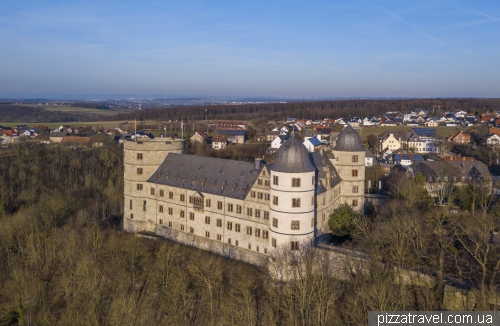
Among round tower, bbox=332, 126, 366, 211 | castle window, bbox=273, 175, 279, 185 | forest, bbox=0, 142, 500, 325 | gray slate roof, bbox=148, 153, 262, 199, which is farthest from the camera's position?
round tower, bbox=332, 126, 366, 211

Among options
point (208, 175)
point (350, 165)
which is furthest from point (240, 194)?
point (350, 165)

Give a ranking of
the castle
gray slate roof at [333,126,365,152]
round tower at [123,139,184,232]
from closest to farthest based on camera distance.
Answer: the castle, gray slate roof at [333,126,365,152], round tower at [123,139,184,232]

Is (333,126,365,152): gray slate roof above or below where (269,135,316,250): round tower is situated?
above

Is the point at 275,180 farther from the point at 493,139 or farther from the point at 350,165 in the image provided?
the point at 493,139

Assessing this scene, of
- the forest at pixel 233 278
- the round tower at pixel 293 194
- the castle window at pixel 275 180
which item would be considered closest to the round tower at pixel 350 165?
the forest at pixel 233 278

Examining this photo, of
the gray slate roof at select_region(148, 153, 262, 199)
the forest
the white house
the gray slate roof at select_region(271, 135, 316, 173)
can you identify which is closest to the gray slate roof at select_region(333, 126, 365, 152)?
the forest

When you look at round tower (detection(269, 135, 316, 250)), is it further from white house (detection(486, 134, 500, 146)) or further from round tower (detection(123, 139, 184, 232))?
white house (detection(486, 134, 500, 146))
